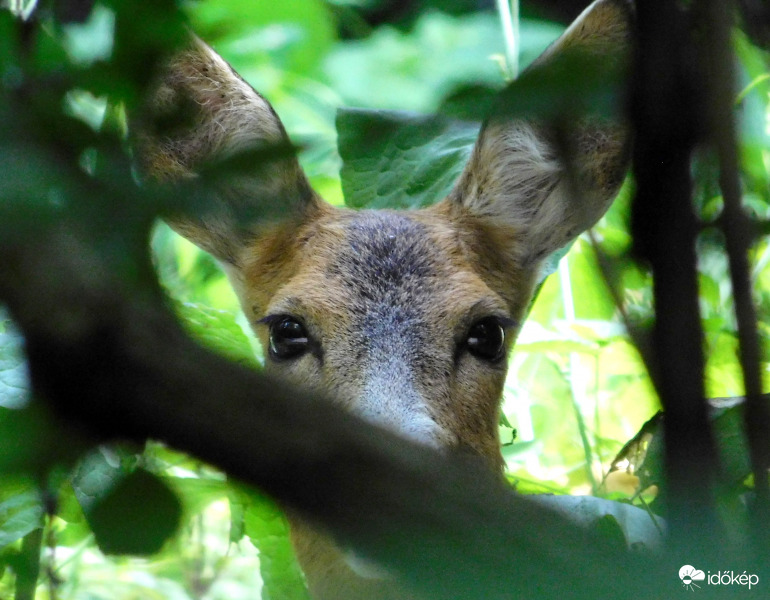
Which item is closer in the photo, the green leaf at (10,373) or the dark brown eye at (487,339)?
the green leaf at (10,373)

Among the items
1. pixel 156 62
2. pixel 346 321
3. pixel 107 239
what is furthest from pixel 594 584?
pixel 346 321

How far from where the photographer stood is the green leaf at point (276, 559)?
3977mm

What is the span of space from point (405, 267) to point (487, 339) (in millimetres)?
450

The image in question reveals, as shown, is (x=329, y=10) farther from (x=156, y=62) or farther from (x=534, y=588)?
(x=534, y=588)

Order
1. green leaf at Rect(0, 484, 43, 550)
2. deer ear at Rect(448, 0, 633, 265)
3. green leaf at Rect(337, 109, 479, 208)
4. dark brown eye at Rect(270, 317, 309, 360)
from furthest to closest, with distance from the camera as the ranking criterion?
green leaf at Rect(337, 109, 479, 208) < deer ear at Rect(448, 0, 633, 265) < dark brown eye at Rect(270, 317, 309, 360) < green leaf at Rect(0, 484, 43, 550)

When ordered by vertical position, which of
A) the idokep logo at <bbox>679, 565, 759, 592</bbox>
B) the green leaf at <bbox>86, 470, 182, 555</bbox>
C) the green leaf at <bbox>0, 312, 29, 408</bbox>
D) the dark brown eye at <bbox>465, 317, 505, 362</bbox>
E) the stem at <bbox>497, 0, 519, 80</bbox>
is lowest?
the dark brown eye at <bbox>465, 317, 505, 362</bbox>

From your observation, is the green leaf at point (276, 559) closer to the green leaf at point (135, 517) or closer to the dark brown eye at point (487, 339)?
the dark brown eye at point (487, 339)

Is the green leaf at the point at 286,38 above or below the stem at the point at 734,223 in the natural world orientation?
below

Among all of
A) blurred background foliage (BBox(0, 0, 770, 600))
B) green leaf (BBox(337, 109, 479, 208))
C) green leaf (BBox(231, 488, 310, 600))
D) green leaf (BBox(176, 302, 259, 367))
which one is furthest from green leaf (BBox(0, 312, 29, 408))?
green leaf (BBox(337, 109, 479, 208))

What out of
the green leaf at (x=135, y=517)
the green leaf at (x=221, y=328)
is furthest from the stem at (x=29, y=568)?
the green leaf at (x=221, y=328)

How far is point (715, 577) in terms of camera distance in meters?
1.29

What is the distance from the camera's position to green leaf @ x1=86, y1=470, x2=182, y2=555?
1238 mm

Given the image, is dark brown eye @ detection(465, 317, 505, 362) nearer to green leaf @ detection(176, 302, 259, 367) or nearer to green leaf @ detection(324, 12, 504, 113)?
green leaf @ detection(176, 302, 259, 367)

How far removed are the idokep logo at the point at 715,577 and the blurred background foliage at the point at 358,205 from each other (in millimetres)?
386
